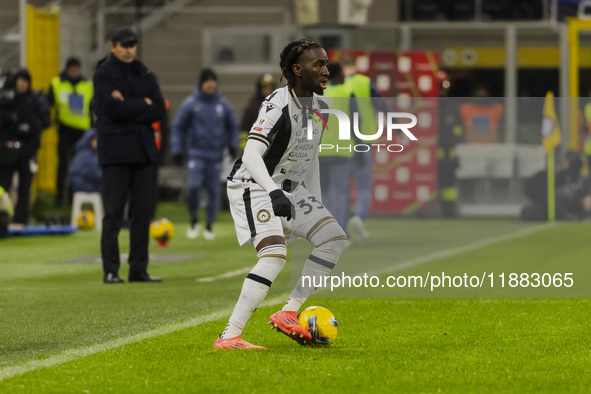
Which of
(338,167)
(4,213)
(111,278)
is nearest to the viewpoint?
(111,278)

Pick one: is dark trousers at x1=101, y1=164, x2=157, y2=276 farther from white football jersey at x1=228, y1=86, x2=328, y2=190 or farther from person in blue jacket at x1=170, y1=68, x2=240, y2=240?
person in blue jacket at x1=170, y1=68, x2=240, y2=240

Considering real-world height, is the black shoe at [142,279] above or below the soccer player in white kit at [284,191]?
below

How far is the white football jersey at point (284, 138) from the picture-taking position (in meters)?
6.09

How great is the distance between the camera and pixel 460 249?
10.4 m

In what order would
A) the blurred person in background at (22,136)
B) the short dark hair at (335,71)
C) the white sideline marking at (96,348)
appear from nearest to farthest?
the white sideline marking at (96,348), the short dark hair at (335,71), the blurred person in background at (22,136)

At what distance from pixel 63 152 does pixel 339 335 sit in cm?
1298

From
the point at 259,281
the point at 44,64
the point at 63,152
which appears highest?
the point at 44,64

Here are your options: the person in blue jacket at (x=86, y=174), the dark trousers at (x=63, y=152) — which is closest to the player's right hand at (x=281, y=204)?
the person in blue jacket at (x=86, y=174)

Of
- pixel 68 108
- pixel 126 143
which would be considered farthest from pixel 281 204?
pixel 68 108

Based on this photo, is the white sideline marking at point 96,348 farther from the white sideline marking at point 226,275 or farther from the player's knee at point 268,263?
the white sideline marking at point 226,275

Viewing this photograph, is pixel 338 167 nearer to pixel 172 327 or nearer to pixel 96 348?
pixel 172 327

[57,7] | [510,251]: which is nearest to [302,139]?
[510,251]

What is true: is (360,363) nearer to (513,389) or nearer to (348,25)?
(513,389)

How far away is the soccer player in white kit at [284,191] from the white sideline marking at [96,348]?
63cm
